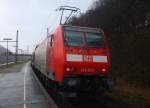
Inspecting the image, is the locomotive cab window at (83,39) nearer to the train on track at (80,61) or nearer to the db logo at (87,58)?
the train on track at (80,61)

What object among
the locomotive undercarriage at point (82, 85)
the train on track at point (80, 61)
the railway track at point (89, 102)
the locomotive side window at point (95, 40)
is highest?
the locomotive side window at point (95, 40)

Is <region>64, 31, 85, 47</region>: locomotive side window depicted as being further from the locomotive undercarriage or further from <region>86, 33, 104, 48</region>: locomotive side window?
the locomotive undercarriage

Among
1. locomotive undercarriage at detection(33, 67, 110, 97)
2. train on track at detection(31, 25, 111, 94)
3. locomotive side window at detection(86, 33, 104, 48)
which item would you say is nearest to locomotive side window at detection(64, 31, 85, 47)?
train on track at detection(31, 25, 111, 94)

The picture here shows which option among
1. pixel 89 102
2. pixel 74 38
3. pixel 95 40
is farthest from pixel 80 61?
pixel 89 102

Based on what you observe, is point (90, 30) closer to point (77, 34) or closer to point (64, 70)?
point (77, 34)

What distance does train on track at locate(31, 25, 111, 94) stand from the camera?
48.0 ft

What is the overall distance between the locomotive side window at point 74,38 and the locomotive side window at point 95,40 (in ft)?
0.82

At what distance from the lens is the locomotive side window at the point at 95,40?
15.7m

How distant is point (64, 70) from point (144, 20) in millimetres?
18400

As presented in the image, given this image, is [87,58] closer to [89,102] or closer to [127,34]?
[89,102]

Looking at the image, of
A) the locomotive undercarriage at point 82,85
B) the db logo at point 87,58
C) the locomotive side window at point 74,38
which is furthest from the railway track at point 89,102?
the locomotive side window at point 74,38

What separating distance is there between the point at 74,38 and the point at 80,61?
1.19 metres

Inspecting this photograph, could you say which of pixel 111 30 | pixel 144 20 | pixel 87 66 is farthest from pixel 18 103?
pixel 111 30

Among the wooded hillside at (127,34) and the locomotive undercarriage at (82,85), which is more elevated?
the wooded hillside at (127,34)
